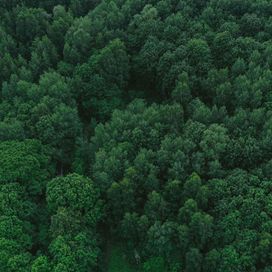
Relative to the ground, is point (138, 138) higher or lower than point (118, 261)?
higher

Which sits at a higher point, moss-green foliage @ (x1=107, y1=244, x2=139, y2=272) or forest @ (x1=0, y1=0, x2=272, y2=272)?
forest @ (x1=0, y1=0, x2=272, y2=272)

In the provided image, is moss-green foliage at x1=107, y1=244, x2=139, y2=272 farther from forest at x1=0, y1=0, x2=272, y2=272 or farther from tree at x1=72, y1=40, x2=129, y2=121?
tree at x1=72, y1=40, x2=129, y2=121

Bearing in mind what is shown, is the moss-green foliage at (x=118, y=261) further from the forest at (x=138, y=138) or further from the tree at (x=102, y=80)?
the tree at (x=102, y=80)

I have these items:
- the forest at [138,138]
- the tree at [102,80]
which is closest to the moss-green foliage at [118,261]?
the forest at [138,138]

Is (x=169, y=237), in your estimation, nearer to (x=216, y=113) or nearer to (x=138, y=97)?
(x=216, y=113)

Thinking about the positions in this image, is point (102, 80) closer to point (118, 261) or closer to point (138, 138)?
point (138, 138)

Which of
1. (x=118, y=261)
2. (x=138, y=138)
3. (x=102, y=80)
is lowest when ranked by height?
(x=118, y=261)

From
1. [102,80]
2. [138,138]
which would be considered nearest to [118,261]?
[138,138]

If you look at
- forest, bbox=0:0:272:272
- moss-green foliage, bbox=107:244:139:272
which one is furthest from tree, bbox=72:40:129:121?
moss-green foliage, bbox=107:244:139:272
